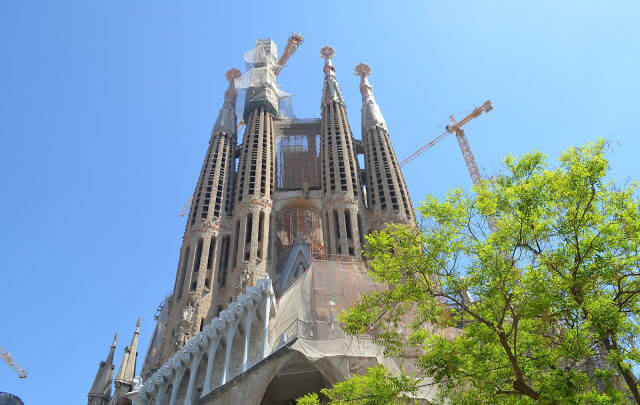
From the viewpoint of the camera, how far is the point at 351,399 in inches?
432

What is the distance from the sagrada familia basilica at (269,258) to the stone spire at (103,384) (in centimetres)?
9

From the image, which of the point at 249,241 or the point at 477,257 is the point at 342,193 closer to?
the point at 249,241

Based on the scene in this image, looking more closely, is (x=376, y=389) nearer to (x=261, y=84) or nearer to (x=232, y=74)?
(x=261, y=84)

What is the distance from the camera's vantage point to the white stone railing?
23047 millimetres

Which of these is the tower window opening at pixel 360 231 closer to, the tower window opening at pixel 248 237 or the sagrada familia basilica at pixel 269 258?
the sagrada familia basilica at pixel 269 258

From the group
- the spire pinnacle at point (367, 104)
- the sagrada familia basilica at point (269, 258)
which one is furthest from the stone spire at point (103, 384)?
the spire pinnacle at point (367, 104)

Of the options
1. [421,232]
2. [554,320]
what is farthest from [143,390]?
[554,320]

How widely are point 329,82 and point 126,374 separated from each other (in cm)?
3195

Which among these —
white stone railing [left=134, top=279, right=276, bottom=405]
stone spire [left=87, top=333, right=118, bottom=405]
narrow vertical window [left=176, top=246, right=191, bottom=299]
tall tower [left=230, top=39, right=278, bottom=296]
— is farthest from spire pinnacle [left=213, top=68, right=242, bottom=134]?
white stone railing [left=134, top=279, right=276, bottom=405]

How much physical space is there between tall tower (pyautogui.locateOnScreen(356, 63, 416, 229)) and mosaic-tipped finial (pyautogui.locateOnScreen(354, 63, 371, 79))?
19.7 feet

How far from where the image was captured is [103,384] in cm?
3562

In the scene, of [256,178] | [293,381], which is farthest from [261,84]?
[293,381]

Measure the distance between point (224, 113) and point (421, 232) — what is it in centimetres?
3784

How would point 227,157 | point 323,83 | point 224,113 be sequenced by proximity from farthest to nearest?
point 323,83, point 224,113, point 227,157
